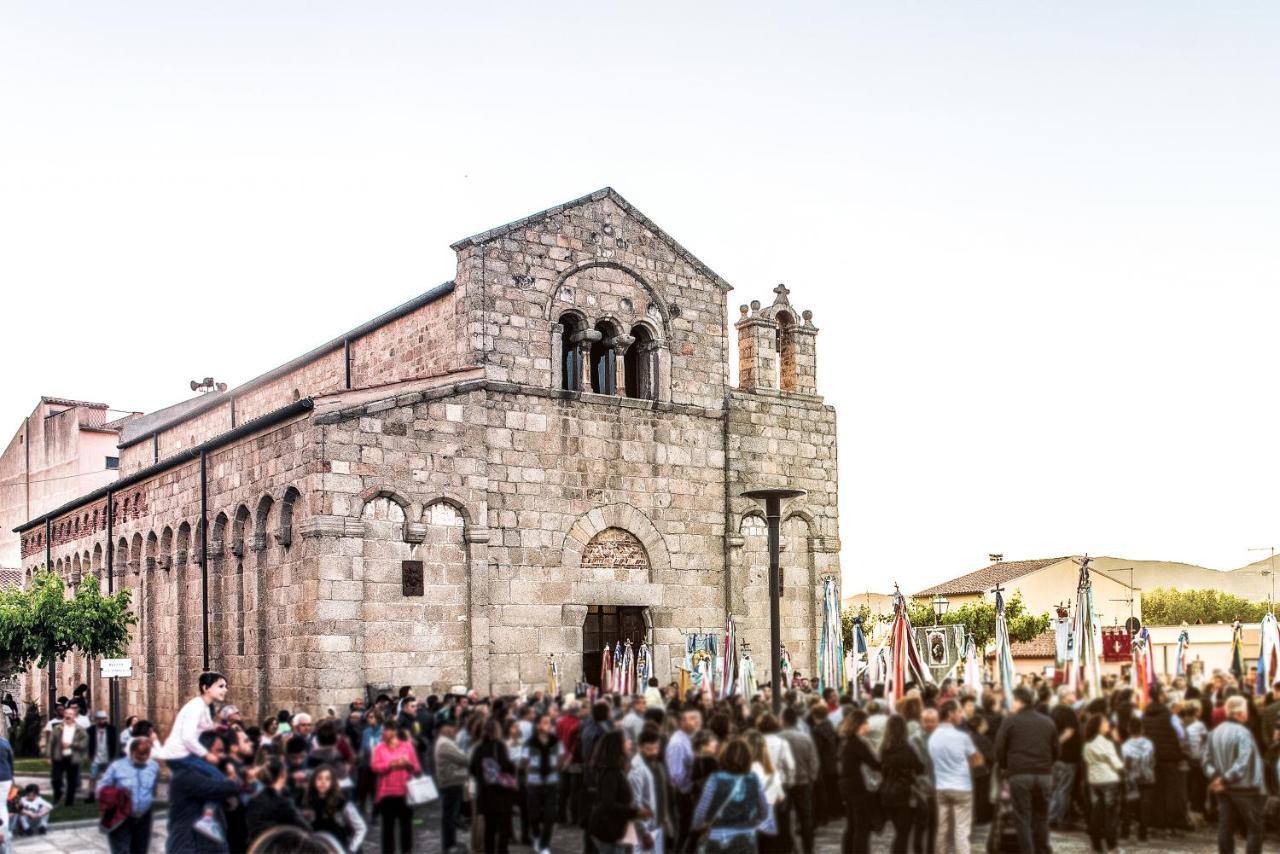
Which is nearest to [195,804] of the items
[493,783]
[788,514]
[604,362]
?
[493,783]

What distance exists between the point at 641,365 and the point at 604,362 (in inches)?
37.2

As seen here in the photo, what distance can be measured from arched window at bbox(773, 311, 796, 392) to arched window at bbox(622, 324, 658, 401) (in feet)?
12.3

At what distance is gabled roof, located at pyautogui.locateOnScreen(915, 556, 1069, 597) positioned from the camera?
76.2 meters

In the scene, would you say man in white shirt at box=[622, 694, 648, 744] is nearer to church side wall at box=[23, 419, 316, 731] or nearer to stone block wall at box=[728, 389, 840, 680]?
church side wall at box=[23, 419, 316, 731]

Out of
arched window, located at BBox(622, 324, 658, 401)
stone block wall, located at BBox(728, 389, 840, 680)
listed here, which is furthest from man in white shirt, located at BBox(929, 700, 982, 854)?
arched window, located at BBox(622, 324, 658, 401)

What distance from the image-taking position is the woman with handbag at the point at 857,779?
45.0 ft

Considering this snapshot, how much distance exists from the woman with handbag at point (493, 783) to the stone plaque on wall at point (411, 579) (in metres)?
11.1

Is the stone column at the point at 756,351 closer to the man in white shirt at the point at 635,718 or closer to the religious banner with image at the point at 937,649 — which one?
the religious banner with image at the point at 937,649

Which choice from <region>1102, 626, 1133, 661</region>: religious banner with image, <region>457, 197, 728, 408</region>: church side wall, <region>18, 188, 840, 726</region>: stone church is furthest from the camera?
<region>1102, 626, 1133, 661</region>: religious banner with image

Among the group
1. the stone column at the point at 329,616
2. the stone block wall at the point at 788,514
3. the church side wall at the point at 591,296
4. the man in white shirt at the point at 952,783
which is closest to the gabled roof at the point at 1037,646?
the stone block wall at the point at 788,514

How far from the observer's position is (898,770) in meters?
13.4

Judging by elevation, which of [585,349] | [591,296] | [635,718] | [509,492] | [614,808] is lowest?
[614,808]

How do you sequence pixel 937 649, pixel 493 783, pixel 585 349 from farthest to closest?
pixel 937 649 → pixel 585 349 → pixel 493 783

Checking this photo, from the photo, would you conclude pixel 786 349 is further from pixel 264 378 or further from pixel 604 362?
pixel 264 378
